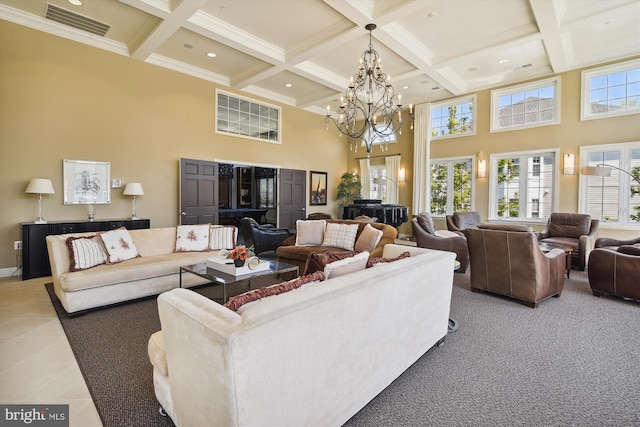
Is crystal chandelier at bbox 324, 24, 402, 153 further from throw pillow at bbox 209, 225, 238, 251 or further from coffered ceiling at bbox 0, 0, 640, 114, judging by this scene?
throw pillow at bbox 209, 225, 238, 251

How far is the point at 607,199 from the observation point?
6078 mm

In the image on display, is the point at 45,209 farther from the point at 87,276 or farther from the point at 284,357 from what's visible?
the point at 284,357

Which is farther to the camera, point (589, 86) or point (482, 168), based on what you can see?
point (482, 168)

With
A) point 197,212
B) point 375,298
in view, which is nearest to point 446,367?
point 375,298

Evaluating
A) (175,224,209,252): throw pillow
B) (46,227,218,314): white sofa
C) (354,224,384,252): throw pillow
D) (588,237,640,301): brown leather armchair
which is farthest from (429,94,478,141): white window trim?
(46,227,218,314): white sofa

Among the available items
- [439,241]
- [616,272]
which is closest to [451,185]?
[439,241]

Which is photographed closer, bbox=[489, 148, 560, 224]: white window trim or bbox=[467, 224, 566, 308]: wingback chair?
bbox=[467, 224, 566, 308]: wingback chair

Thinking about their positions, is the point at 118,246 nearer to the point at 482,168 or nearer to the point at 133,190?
the point at 133,190

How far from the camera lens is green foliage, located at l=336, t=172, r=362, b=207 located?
978 centimetres

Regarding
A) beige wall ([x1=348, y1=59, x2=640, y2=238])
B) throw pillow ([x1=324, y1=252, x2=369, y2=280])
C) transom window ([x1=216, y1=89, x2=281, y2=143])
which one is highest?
transom window ([x1=216, y1=89, x2=281, y2=143])

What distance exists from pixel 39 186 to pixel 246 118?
171 inches

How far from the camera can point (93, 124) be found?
17.8 ft

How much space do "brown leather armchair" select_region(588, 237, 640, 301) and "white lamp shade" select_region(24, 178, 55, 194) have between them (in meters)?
7.67

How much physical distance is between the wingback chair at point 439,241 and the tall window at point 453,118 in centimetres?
365
